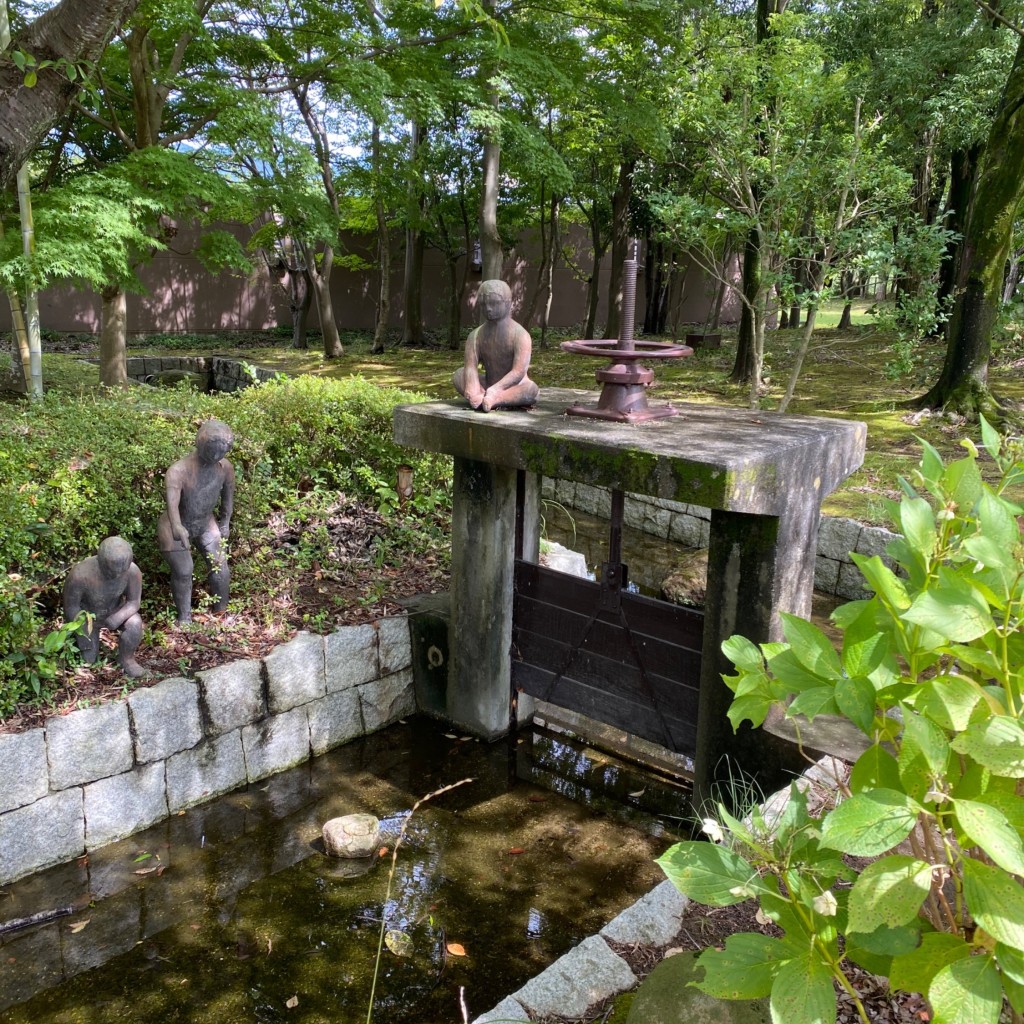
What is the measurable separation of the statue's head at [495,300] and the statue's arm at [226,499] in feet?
6.04

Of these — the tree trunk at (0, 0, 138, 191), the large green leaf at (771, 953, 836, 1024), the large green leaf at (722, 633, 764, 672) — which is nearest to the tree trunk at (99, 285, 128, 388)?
the tree trunk at (0, 0, 138, 191)

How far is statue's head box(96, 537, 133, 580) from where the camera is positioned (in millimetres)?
4508

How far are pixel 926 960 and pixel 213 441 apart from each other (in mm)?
4529

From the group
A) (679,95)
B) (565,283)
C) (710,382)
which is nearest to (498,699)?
(679,95)

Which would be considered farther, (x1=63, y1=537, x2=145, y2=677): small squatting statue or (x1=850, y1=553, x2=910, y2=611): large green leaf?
(x1=63, y1=537, x2=145, y2=677): small squatting statue

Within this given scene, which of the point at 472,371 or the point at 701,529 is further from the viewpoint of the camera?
the point at 701,529

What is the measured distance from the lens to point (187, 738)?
4812mm

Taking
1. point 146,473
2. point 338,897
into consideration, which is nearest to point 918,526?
point 338,897

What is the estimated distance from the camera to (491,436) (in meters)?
4.75

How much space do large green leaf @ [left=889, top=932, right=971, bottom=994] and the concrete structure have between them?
228 centimetres

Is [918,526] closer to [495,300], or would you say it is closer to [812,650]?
[812,650]

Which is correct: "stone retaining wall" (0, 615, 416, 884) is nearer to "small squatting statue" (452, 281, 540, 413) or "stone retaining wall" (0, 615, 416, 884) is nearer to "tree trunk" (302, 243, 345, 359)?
"small squatting statue" (452, 281, 540, 413)

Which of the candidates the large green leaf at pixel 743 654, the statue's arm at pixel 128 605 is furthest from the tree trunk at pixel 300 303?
the large green leaf at pixel 743 654

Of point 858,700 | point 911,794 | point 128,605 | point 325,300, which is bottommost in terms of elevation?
point 128,605
